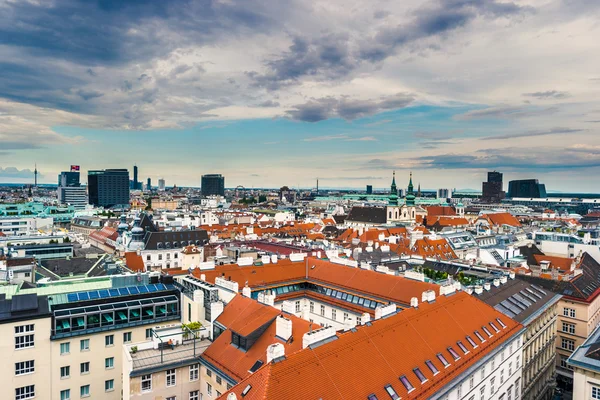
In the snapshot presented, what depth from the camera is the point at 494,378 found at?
40.1 meters

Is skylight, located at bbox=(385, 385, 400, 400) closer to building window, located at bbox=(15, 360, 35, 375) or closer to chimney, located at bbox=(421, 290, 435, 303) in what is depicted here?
chimney, located at bbox=(421, 290, 435, 303)

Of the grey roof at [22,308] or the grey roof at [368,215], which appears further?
the grey roof at [368,215]

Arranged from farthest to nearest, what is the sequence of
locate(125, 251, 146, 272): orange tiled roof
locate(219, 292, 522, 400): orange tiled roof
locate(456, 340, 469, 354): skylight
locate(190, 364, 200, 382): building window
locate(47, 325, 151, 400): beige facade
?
locate(125, 251, 146, 272): orange tiled roof → locate(47, 325, 151, 400): beige facade → locate(456, 340, 469, 354): skylight → locate(190, 364, 200, 382): building window → locate(219, 292, 522, 400): orange tiled roof

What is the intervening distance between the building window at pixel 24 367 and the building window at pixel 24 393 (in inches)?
54.8

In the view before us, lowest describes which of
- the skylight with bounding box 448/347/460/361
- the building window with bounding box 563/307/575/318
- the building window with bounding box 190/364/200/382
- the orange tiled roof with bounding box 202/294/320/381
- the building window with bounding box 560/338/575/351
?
the building window with bounding box 560/338/575/351

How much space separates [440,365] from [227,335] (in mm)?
17268

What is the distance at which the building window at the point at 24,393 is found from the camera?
37.6 m

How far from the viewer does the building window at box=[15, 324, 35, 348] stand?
3781cm

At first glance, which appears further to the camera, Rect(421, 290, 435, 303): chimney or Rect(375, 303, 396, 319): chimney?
Rect(421, 290, 435, 303): chimney

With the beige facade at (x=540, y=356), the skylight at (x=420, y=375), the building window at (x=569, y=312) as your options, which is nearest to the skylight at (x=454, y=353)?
the skylight at (x=420, y=375)

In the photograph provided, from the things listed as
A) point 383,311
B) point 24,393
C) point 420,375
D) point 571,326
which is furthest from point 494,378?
point 24,393

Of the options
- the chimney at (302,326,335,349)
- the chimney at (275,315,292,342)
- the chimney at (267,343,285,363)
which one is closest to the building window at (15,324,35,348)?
the chimney at (275,315,292,342)

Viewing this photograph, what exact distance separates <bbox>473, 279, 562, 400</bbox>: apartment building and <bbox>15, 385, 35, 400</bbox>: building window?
45215 mm

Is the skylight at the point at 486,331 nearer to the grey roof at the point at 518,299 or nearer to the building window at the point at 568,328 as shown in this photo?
the grey roof at the point at 518,299
